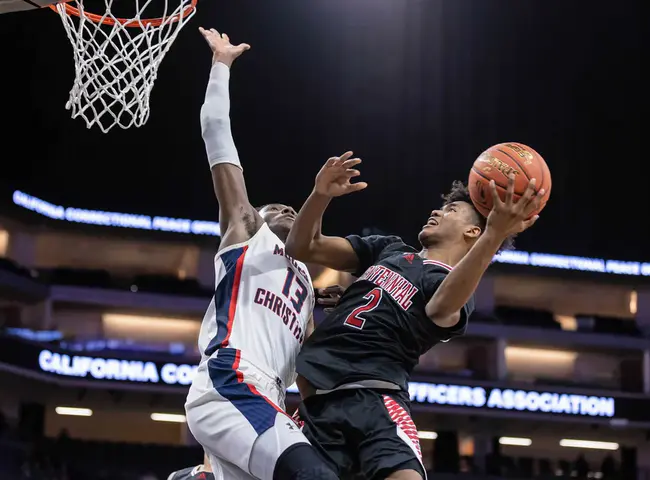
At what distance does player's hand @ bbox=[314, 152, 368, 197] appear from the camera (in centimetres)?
414

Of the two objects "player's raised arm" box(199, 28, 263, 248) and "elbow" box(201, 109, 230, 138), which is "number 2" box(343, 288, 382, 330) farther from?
"elbow" box(201, 109, 230, 138)

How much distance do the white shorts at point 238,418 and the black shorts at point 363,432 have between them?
207 mm

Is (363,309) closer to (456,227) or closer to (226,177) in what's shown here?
(456,227)

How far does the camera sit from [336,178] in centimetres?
417

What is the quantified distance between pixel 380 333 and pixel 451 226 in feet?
2.25

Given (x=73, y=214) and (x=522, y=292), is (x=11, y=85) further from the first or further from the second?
(x=522, y=292)

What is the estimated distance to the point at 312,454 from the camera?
364 cm

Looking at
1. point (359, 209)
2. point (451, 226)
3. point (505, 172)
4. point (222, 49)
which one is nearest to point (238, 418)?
point (451, 226)

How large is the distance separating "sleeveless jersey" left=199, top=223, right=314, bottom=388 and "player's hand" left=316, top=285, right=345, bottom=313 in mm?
159

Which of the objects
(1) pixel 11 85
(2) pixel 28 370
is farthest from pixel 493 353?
(1) pixel 11 85

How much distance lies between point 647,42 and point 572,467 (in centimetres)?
1059

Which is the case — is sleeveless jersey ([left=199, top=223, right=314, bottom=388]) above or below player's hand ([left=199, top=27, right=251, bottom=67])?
below

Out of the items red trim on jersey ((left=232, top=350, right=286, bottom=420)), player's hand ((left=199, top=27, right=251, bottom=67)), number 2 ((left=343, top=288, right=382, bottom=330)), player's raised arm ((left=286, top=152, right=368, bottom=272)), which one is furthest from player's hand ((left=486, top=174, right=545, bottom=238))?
player's hand ((left=199, top=27, right=251, bottom=67))

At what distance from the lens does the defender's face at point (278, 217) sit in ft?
15.7
